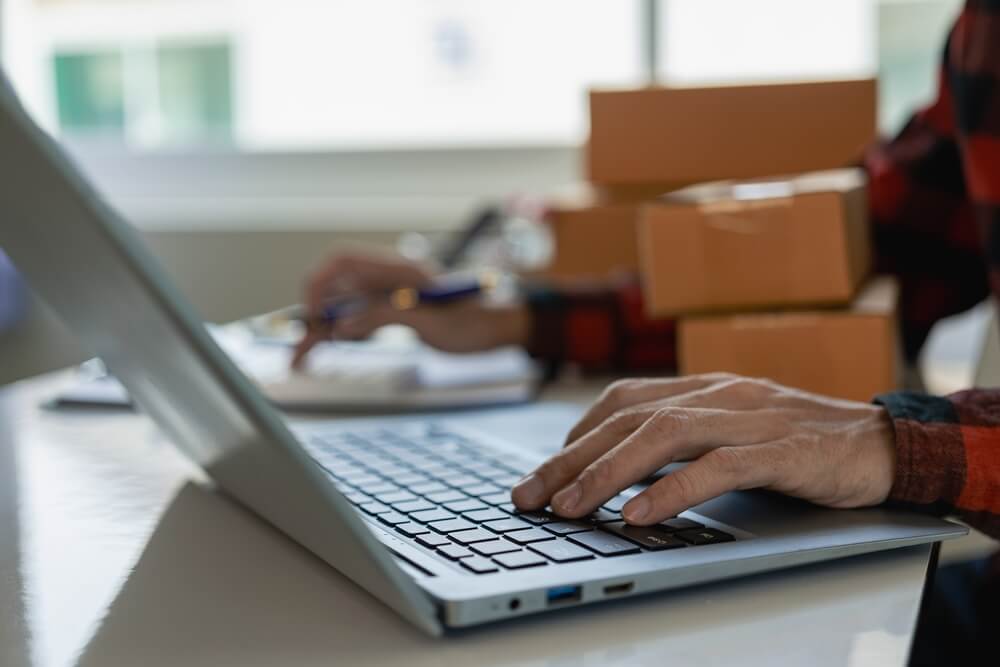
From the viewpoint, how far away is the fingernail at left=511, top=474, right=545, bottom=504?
0.57 meters

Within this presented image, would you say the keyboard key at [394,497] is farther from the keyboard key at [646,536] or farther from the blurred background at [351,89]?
the blurred background at [351,89]

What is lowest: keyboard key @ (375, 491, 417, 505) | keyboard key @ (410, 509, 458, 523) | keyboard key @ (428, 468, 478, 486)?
keyboard key @ (428, 468, 478, 486)

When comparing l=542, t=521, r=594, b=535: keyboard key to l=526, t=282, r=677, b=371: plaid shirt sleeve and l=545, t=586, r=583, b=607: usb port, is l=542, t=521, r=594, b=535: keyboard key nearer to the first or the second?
l=545, t=586, r=583, b=607: usb port

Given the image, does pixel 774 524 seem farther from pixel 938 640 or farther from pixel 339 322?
pixel 339 322

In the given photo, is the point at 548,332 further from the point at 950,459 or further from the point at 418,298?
the point at 950,459

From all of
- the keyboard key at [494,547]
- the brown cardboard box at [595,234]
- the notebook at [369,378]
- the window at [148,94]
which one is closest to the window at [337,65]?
the window at [148,94]

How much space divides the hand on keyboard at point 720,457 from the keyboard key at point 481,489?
4cm

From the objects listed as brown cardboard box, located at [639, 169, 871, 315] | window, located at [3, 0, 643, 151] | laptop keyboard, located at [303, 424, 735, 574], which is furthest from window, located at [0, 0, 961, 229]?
laptop keyboard, located at [303, 424, 735, 574]

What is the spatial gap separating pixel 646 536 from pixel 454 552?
0.09m

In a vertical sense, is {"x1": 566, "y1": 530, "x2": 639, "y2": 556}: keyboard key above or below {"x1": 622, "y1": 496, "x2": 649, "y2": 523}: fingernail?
below

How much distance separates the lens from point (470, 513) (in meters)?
0.57

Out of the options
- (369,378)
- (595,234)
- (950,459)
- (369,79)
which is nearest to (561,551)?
(950,459)

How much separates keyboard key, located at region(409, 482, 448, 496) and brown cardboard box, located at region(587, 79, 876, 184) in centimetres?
53

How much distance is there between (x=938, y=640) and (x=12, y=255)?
644 mm
